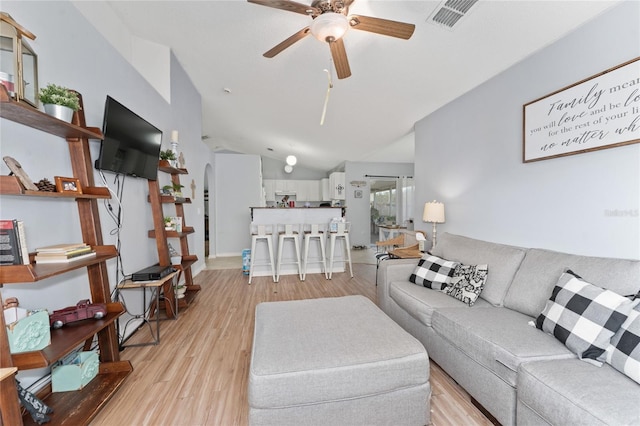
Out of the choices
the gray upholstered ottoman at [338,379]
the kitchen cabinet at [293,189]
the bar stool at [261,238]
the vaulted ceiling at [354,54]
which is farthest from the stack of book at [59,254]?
the kitchen cabinet at [293,189]

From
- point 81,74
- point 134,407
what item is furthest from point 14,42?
point 134,407

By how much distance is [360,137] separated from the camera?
495 centimetres

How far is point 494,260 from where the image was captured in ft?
7.03

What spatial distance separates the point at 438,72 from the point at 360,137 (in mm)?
2310

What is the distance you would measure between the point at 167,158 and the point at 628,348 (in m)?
3.83

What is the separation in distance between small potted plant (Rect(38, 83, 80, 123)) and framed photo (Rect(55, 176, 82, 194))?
1.10 feet

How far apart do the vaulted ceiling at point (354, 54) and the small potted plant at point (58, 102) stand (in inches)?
57.4

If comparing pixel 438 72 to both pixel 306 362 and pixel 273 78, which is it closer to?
pixel 273 78

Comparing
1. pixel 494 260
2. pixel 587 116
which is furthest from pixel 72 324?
pixel 587 116

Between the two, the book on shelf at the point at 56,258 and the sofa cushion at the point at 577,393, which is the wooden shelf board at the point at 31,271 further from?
the sofa cushion at the point at 577,393

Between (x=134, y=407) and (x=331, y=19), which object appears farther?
(x=331, y=19)

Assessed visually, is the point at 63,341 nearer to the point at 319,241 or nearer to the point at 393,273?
the point at 393,273

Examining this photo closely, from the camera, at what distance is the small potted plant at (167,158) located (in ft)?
9.39

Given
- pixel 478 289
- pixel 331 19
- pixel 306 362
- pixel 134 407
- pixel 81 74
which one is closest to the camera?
pixel 306 362
